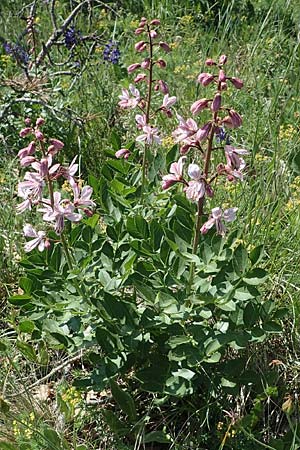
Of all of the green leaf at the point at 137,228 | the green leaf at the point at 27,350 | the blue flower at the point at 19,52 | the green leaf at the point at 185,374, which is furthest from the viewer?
the blue flower at the point at 19,52

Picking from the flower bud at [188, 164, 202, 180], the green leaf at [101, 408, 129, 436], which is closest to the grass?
the green leaf at [101, 408, 129, 436]

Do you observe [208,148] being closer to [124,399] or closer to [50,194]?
[50,194]

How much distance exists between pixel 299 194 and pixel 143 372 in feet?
4.17

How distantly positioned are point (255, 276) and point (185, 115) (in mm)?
1828

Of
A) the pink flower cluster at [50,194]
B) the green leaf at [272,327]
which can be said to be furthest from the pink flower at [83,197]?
the green leaf at [272,327]

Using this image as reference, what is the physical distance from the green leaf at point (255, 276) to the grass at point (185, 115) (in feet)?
0.56

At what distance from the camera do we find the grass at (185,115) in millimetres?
2291

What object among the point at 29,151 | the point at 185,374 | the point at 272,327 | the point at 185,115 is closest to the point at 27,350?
the point at 185,374

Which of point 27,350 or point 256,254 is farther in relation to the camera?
point 27,350

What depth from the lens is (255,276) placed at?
2.00 metres

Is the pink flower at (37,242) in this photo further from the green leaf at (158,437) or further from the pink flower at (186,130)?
the green leaf at (158,437)

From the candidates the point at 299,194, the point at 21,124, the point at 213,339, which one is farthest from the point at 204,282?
the point at 21,124

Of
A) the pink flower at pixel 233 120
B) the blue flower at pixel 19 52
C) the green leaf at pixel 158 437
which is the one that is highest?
the pink flower at pixel 233 120

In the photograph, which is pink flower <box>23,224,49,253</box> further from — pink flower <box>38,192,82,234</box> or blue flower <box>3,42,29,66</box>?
blue flower <box>3,42,29,66</box>
